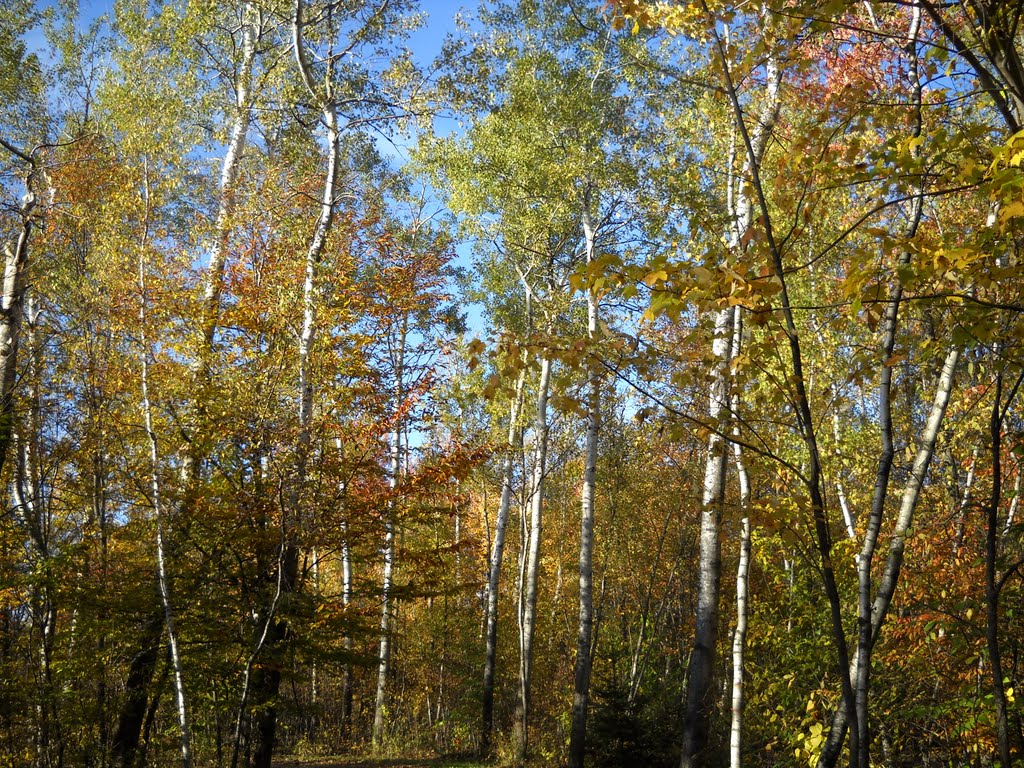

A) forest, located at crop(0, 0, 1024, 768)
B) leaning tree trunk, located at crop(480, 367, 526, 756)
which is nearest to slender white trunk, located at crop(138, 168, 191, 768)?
forest, located at crop(0, 0, 1024, 768)

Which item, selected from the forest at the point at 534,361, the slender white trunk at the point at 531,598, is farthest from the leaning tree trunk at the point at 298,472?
the slender white trunk at the point at 531,598

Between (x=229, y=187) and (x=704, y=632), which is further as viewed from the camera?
(x=229, y=187)

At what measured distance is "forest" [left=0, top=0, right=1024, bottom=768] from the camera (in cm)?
254

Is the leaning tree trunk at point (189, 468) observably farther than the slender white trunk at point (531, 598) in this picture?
No

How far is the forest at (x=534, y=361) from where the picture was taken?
100 inches

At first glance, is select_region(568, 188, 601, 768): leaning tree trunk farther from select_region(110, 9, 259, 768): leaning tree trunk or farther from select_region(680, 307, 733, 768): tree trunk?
select_region(110, 9, 259, 768): leaning tree trunk

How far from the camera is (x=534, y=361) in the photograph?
2506mm

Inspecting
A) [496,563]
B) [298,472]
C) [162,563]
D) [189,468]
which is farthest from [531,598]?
[162,563]

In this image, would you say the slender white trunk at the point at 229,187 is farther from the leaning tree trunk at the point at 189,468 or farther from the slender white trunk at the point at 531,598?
the slender white trunk at the point at 531,598

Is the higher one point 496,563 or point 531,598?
point 496,563

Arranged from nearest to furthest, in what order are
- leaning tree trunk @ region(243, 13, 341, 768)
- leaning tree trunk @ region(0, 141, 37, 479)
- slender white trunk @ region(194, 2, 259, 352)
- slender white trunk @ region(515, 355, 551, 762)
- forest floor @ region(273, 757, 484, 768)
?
leaning tree trunk @ region(243, 13, 341, 768) < leaning tree trunk @ region(0, 141, 37, 479) < slender white trunk @ region(194, 2, 259, 352) < slender white trunk @ region(515, 355, 551, 762) < forest floor @ region(273, 757, 484, 768)

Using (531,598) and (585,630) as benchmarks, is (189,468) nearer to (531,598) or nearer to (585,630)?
(585,630)

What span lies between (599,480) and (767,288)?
12.7 m

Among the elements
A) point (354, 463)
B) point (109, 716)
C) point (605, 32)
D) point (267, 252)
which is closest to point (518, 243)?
point (605, 32)
